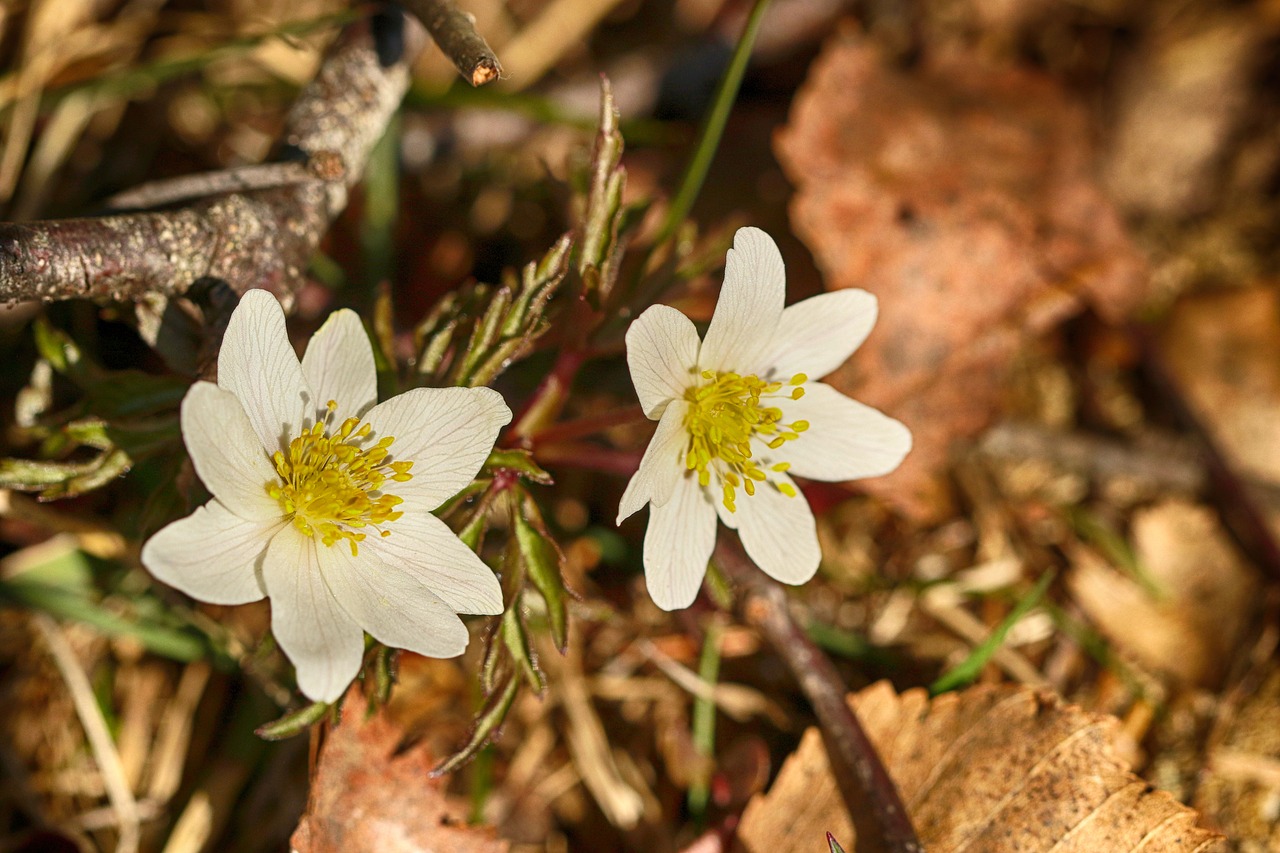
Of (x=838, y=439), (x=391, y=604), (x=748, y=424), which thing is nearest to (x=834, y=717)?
(x=838, y=439)

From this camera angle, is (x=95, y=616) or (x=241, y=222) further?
(x=95, y=616)

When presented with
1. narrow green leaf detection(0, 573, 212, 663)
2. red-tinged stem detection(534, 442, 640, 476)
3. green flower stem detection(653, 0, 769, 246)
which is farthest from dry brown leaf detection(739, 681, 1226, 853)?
narrow green leaf detection(0, 573, 212, 663)

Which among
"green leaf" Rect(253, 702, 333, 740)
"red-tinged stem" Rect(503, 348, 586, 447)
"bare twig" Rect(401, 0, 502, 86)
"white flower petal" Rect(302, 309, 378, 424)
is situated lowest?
"green leaf" Rect(253, 702, 333, 740)

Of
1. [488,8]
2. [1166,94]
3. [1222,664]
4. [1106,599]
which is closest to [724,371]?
[1106,599]

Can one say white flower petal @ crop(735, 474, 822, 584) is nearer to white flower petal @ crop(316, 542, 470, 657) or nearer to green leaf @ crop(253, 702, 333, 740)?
white flower petal @ crop(316, 542, 470, 657)

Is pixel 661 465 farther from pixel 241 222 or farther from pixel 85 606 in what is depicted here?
pixel 85 606

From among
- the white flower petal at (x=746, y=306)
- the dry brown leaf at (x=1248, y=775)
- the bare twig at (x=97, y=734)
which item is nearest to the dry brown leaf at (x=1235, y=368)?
the dry brown leaf at (x=1248, y=775)
